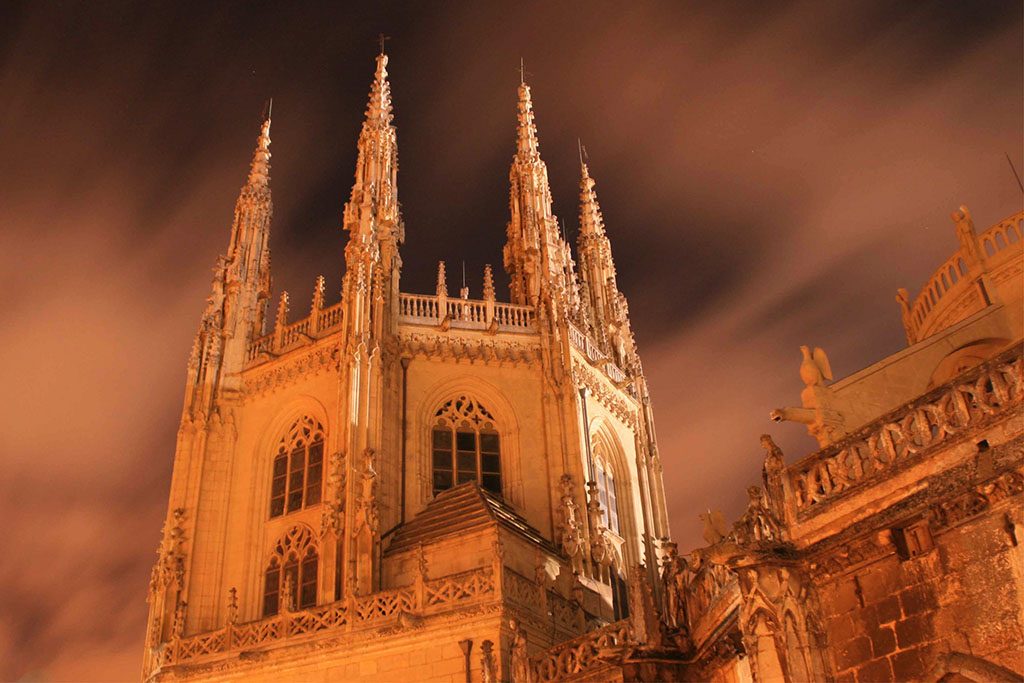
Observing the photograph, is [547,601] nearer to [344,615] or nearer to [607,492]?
[344,615]

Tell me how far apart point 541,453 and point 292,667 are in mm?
8425

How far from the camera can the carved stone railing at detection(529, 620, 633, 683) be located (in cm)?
1706

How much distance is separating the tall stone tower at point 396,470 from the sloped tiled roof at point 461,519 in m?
0.07

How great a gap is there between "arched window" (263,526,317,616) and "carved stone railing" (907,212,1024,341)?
602 inches

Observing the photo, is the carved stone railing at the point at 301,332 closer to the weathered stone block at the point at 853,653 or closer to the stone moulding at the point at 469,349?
the stone moulding at the point at 469,349

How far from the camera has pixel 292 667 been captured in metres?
21.3

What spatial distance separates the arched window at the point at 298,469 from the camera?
86.2 ft

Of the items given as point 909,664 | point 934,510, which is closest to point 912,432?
point 934,510

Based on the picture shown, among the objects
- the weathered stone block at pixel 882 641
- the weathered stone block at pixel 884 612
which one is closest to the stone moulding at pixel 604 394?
the weathered stone block at pixel 884 612

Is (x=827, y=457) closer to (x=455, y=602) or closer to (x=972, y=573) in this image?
(x=972, y=573)

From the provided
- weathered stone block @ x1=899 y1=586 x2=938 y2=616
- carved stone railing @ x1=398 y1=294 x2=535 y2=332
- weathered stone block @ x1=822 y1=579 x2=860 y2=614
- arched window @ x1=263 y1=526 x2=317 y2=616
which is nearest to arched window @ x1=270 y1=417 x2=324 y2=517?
arched window @ x1=263 y1=526 x2=317 y2=616

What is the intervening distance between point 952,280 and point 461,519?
38.8ft

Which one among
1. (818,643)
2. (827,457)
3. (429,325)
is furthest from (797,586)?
(429,325)

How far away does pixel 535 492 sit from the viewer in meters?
26.0
